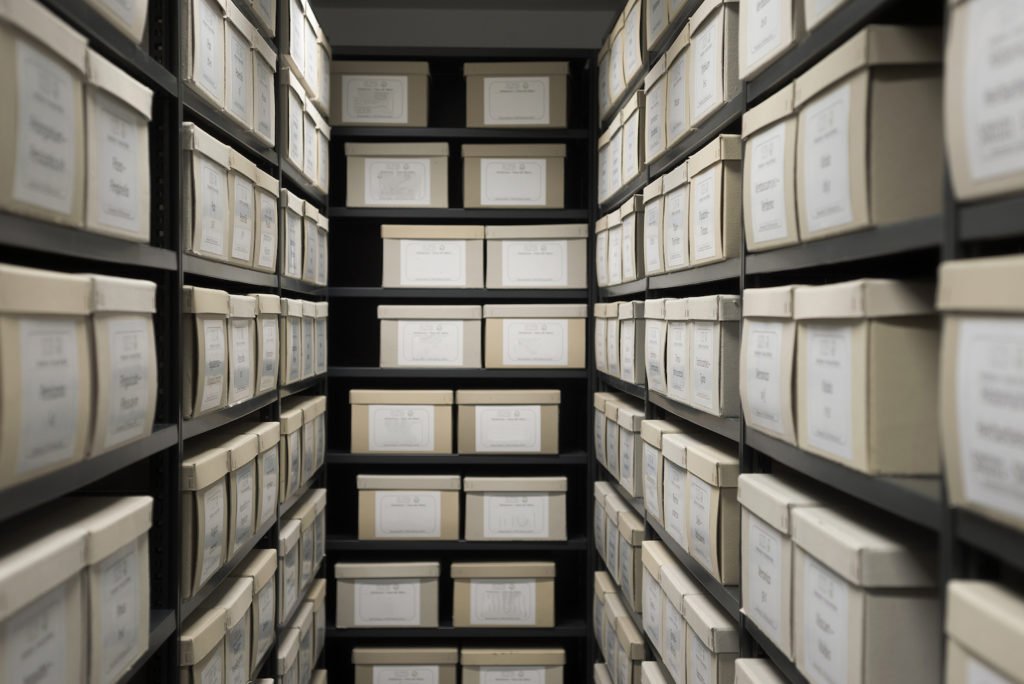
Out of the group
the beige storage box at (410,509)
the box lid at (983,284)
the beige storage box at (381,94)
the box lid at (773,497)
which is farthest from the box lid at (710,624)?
the beige storage box at (381,94)

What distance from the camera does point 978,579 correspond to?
2.62 feet

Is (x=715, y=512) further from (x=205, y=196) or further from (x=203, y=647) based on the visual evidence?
(x=205, y=196)

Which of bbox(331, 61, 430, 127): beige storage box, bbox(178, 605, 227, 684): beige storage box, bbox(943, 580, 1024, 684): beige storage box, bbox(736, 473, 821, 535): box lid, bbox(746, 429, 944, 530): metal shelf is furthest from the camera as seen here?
bbox(331, 61, 430, 127): beige storage box

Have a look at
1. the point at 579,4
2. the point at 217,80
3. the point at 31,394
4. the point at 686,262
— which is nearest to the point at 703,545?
the point at 686,262

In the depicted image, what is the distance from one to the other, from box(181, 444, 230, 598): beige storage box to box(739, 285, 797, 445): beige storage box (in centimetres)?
96

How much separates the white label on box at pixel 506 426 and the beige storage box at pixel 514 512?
155 millimetres

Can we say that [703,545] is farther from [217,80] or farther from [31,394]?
[217,80]

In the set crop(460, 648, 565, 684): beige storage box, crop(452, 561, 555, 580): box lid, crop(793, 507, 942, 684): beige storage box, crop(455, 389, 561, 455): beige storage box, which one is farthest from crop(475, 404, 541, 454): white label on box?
crop(793, 507, 942, 684): beige storage box

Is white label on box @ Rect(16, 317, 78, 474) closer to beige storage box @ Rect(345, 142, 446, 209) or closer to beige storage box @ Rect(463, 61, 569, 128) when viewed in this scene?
beige storage box @ Rect(345, 142, 446, 209)

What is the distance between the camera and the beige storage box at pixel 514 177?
3111mm

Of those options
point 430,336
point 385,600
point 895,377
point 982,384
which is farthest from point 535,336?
point 982,384

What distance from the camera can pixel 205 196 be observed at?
1567 millimetres

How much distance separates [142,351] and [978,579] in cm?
111

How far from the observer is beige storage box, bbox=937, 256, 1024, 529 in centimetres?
70
